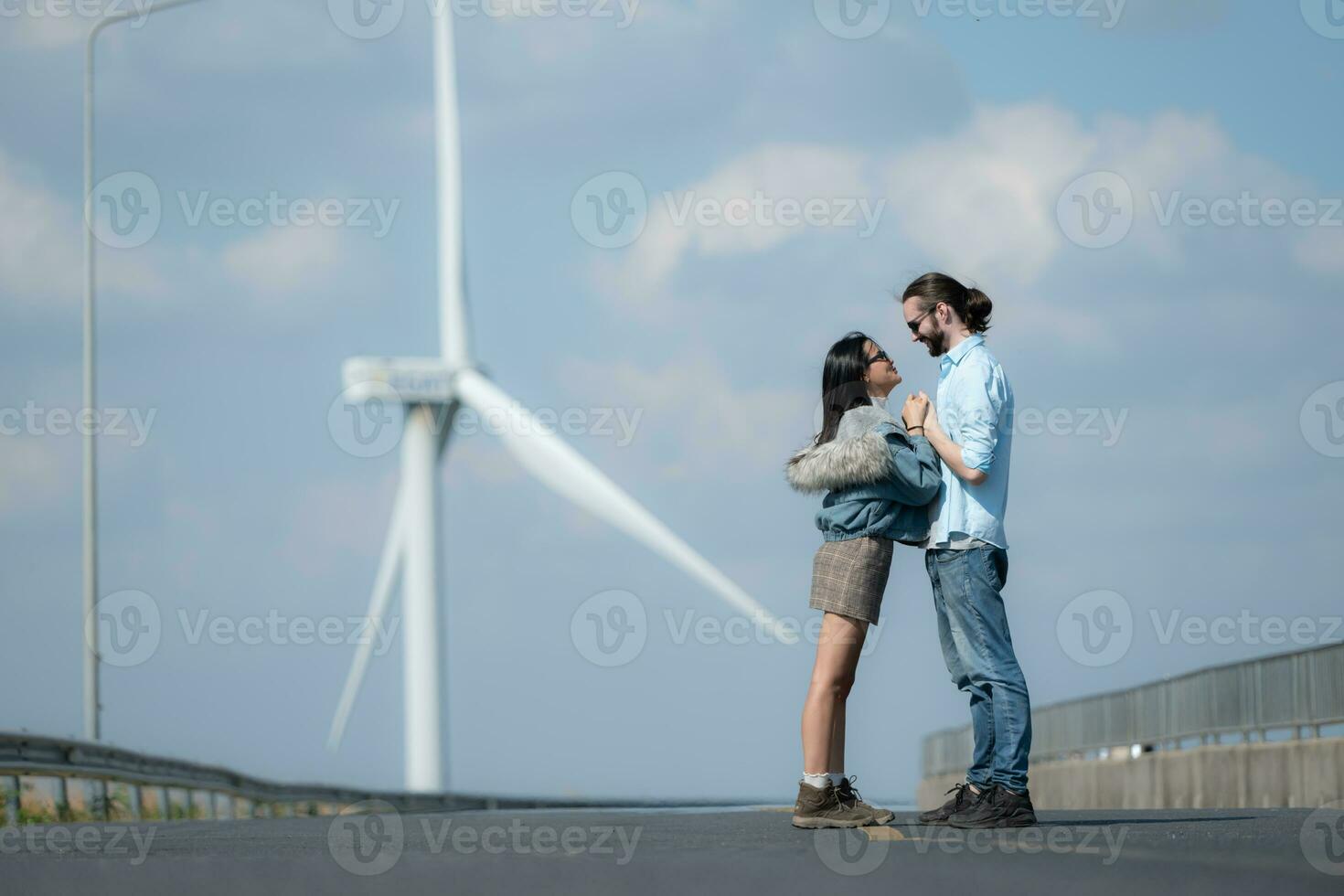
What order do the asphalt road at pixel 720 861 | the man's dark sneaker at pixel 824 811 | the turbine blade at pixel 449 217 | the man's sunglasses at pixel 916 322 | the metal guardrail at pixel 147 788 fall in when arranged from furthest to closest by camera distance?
the turbine blade at pixel 449 217
the metal guardrail at pixel 147 788
the man's sunglasses at pixel 916 322
the man's dark sneaker at pixel 824 811
the asphalt road at pixel 720 861

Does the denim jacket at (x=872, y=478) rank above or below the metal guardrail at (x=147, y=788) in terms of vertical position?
above

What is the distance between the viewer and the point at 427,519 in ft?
103

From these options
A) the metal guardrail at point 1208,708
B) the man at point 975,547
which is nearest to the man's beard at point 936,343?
the man at point 975,547

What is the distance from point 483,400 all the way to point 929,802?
10.9m

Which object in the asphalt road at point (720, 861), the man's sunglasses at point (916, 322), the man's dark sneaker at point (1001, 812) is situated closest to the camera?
the asphalt road at point (720, 861)

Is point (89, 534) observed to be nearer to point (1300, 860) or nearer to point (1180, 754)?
point (1180, 754)

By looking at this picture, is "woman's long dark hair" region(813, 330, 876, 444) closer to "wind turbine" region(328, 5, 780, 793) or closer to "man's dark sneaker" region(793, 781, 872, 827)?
"man's dark sneaker" region(793, 781, 872, 827)

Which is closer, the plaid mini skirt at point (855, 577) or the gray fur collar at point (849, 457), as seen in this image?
the gray fur collar at point (849, 457)

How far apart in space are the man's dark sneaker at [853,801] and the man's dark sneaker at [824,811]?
1.0 inches

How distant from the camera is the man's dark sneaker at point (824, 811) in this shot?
25.9ft

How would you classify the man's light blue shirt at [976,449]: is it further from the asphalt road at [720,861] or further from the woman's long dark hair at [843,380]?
the asphalt road at [720,861]

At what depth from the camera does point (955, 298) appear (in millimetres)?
8125

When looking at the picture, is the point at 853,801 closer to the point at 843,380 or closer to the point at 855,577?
the point at 855,577

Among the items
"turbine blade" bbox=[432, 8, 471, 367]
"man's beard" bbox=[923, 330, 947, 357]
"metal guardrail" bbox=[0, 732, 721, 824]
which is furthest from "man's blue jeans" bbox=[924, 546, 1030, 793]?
"turbine blade" bbox=[432, 8, 471, 367]
